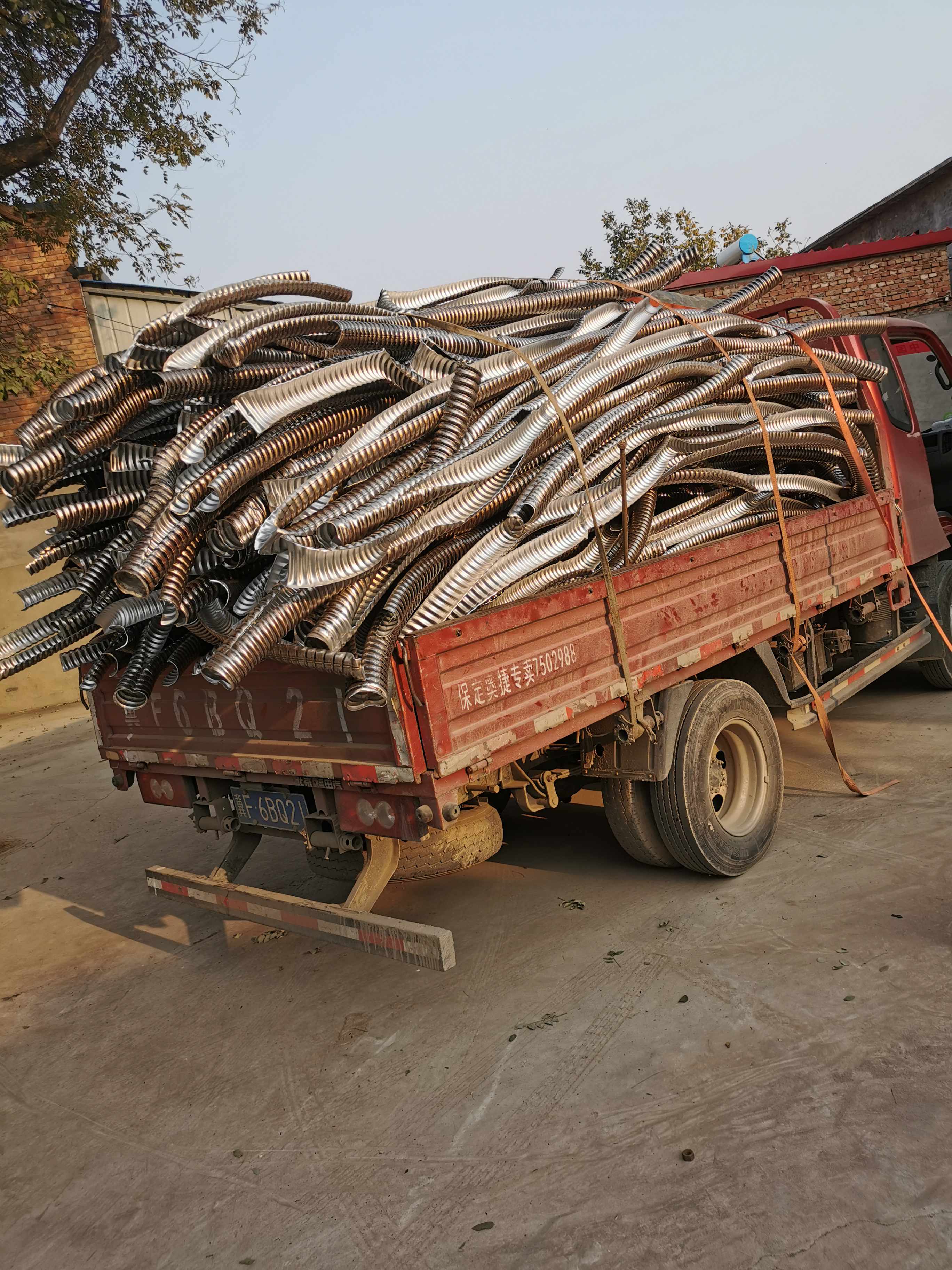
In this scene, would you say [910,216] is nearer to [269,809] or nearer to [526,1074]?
[269,809]

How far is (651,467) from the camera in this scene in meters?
3.88

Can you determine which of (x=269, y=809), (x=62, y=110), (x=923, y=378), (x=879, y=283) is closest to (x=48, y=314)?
(x=62, y=110)

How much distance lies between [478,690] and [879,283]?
1373cm

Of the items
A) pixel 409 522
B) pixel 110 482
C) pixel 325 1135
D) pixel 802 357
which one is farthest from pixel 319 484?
pixel 802 357

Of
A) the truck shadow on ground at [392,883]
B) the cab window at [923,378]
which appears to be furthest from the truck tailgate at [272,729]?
the cab window at [923,378]

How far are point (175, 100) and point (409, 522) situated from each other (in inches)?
412

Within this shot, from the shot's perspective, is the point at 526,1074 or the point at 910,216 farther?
the point at 910,216

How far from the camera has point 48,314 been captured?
40.4 ft

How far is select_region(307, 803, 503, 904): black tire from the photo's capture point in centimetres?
388

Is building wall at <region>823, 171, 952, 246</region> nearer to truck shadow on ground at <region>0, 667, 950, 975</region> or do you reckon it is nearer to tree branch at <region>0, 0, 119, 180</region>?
tree branch at <region>0, 0, 119, 180</region>

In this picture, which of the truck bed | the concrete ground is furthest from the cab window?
the concrete ground

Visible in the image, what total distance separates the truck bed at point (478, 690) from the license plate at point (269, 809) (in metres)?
0.14

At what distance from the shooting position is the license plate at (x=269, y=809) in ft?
11.6

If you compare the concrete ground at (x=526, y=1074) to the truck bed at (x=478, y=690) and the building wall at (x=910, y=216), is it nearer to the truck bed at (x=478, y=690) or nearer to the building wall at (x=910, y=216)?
the truck bed at (x=478, y=690)
